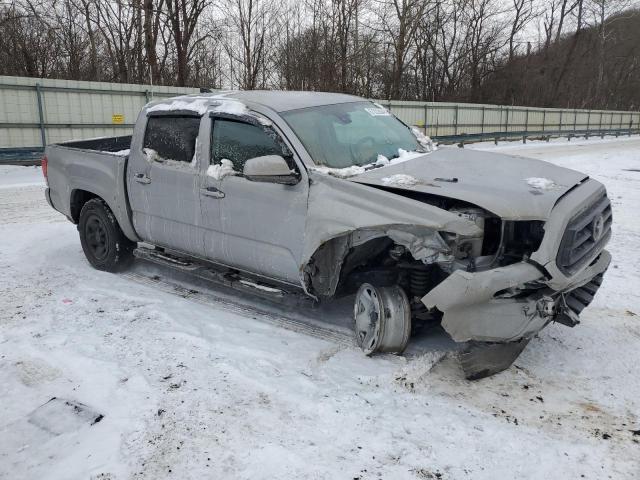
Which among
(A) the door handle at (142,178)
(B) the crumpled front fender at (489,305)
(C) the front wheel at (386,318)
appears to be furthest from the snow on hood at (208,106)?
(B) the crumpled front fender at (489,305)

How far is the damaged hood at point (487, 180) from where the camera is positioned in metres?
3.12

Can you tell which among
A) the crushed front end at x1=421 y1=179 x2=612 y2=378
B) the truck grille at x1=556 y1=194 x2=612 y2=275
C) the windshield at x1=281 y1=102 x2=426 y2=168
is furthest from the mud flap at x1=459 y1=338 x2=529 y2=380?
the windshield at x1=281 y1=102 x2=426 y2=168

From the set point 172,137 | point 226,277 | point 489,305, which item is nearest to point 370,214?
point 489,305

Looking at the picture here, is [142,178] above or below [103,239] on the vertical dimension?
above

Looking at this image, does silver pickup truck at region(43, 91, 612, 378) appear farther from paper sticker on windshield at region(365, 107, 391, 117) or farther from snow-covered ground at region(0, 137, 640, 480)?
snow-covered ground at region(0, 137, 640, 480)

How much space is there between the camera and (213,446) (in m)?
2.77

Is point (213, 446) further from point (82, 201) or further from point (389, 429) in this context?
point (82, 201)

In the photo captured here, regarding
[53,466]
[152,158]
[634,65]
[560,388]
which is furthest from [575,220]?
[634,65]

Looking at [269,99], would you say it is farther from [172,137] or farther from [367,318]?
[367,318]

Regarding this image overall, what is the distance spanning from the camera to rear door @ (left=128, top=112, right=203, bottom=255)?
455 cm

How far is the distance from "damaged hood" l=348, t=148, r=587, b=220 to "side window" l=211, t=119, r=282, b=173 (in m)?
0.85

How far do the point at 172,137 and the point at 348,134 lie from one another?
1.65m

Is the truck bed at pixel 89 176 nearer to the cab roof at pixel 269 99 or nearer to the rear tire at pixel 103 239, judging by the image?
the rear tire at pixel 103 239

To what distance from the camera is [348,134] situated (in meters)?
4.25
